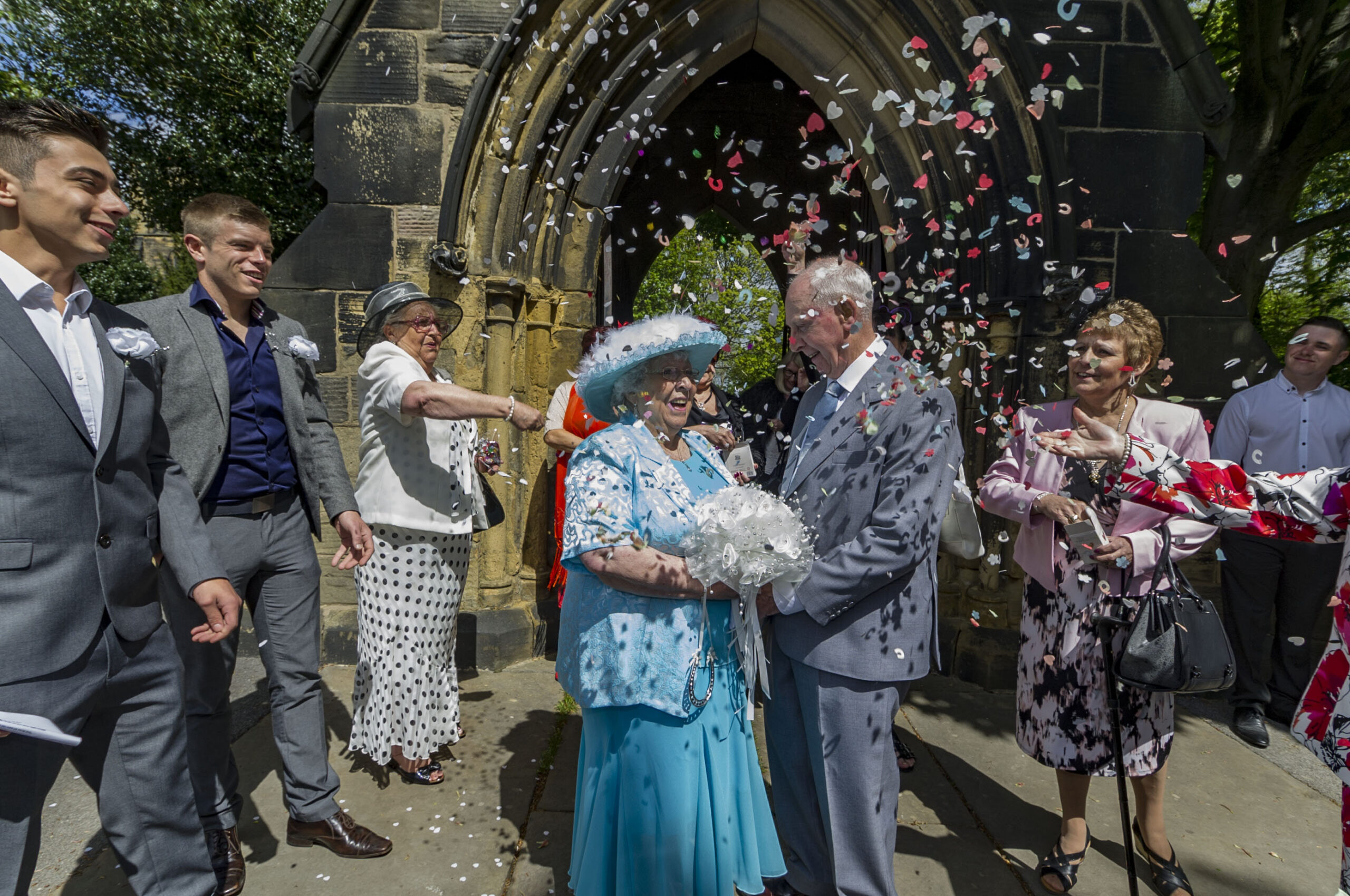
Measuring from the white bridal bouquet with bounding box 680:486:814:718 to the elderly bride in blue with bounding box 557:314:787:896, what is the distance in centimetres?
9

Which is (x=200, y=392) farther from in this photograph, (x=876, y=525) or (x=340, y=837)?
(x=876, y=525)

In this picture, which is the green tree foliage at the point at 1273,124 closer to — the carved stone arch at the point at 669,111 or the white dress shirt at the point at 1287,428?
the white dress shirt at the point at 1287,428

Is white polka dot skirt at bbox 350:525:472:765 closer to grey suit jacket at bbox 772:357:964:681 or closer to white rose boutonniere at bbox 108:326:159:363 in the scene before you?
white rose boutonniere at bbox 108:326:159:363

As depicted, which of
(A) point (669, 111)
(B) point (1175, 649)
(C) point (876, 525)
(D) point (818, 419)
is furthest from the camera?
(A) point (669, 111)

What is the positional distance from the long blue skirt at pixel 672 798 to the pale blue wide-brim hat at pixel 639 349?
715 millimetres

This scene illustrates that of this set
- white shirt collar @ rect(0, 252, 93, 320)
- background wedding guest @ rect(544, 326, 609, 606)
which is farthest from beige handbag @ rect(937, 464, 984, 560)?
white shirt collar @ rect(0, 252, 93, 320)

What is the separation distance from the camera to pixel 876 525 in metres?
1.95

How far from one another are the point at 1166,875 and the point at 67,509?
356 cm

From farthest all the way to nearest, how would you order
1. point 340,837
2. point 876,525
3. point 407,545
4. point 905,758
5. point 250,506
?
A: point 905,758 → point 407,545 → point 340,837 → point 250,506 → point 876,525

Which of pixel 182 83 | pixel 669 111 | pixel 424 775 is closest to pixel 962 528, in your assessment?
pixel 424 775

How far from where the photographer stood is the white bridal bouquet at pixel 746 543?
173 centimetres

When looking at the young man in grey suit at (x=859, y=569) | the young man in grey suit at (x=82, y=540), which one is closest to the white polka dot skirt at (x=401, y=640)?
the young man in grey suit at (x=82, y=540)

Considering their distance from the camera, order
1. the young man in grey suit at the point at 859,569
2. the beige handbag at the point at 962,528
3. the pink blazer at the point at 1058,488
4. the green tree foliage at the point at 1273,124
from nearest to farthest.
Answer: the young man in grey suit at the point at 859,569
the pink blazer at the point at 1058,488
the beige handbag at the point at 962,528
the green tree foliage at the point at 1273,124

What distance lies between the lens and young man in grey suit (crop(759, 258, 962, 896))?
1.94 m
